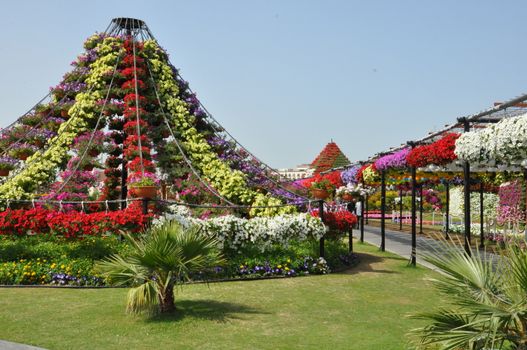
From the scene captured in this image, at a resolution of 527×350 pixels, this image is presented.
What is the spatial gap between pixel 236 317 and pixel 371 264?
7350mm

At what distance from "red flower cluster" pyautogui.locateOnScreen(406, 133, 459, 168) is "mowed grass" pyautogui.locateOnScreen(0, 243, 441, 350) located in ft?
10.9

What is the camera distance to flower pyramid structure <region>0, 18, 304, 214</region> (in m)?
18.2

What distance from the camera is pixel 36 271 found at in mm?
11523

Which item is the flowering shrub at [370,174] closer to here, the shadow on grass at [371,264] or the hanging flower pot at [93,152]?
the shadow on grass at [371,264]

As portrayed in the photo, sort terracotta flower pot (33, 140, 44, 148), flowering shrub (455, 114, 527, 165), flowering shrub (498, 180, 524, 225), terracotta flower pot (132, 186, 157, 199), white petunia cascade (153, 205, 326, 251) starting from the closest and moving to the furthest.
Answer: flowering shrub (455, 114, 527, 165) < terracotta flower pot (132, 186, 157, 199) < white petunia cascade (153, 205, 326, 251) < flowering shrub (498, 180, 524, 225) < terracotta flower pot (33, 140, 44, 148)

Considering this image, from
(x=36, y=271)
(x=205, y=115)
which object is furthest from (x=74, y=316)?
(x=205, y=115)

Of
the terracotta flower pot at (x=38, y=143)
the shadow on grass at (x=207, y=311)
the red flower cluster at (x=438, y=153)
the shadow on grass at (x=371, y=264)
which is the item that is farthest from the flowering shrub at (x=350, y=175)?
the shadow on grass at (x=207, y=311)

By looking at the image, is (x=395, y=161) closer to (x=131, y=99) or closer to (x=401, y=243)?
(x=401, y=243)

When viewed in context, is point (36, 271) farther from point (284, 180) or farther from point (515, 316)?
point (284, 180)

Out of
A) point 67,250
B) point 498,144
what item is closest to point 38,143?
point 67,250

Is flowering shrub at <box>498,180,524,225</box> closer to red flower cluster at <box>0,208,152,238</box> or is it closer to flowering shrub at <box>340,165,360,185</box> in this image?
flowering shrub at <box>340,165,360,185</box>

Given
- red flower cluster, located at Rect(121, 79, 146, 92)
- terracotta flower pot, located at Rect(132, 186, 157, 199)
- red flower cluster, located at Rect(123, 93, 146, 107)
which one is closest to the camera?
terracotta flower pot, located at Rect(132, 186, 157, 199)

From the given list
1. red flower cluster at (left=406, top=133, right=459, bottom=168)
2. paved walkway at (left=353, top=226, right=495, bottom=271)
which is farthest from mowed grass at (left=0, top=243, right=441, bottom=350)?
paved walkway at (left=353, top=226, right=495, bottom=271)

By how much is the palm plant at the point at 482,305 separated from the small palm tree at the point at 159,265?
4318 millimetres
